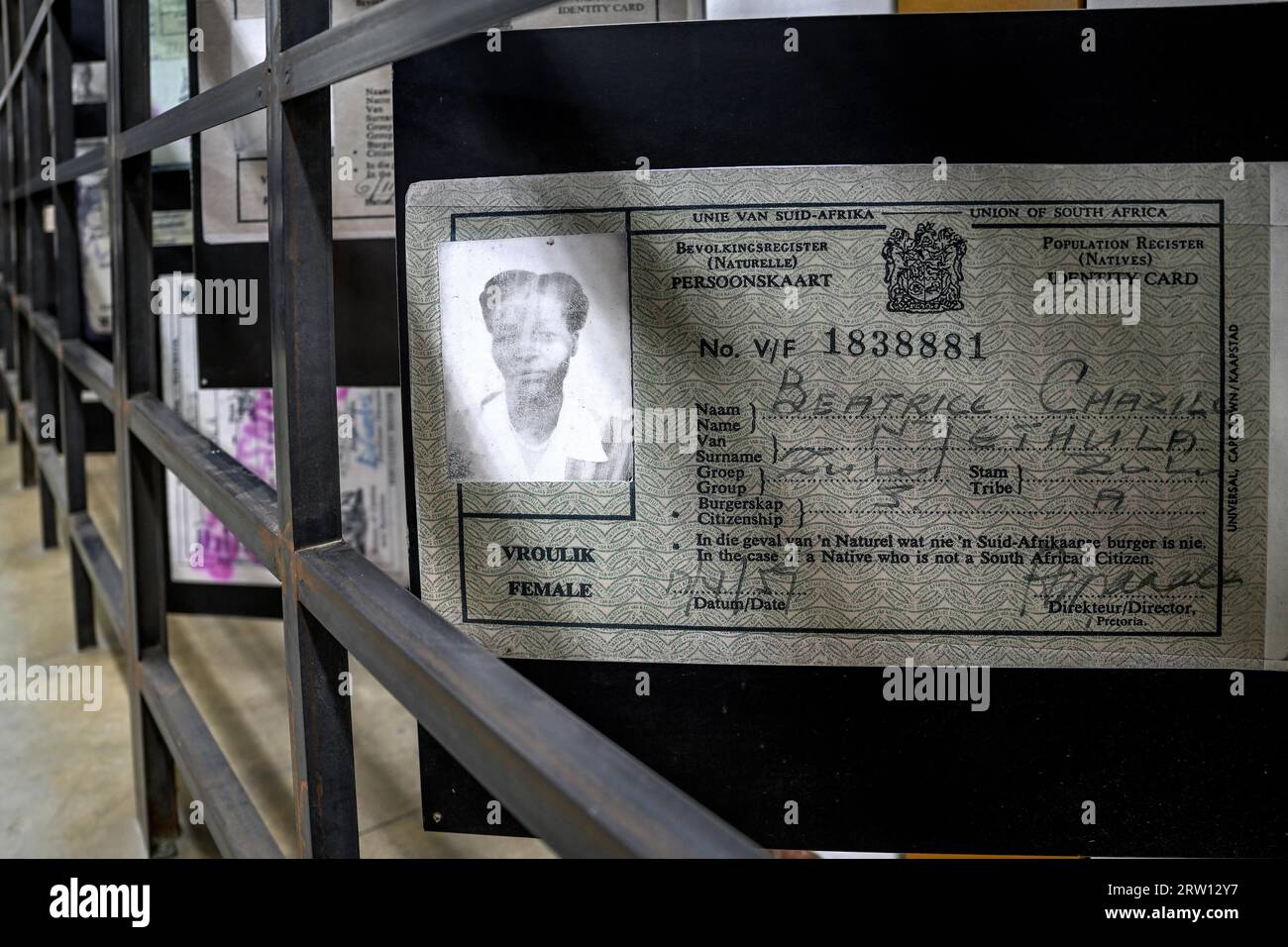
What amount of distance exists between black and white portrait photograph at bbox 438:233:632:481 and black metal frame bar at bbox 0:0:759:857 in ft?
0.38

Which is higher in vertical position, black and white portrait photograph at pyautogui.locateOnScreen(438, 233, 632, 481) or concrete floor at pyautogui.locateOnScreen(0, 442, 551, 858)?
black and white portrait photograph at pyautogui.locateOnScreen(438, 233, 632, 481)

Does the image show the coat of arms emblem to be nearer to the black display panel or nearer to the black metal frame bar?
the black display panel

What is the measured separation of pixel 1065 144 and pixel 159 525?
1218mm

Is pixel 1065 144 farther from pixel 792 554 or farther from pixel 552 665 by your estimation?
pixel 552 665

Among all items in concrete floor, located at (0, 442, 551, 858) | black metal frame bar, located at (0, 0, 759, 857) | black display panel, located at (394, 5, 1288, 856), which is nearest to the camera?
black metal frame bar, located at (0, 0, 759, 857)

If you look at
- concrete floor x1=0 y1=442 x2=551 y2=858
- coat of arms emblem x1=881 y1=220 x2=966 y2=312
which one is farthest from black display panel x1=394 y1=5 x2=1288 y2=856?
concrete floor x1=0 y1=442 x2=551 y2=858

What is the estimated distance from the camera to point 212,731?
5.56 feet

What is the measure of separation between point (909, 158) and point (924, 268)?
0.08 metres

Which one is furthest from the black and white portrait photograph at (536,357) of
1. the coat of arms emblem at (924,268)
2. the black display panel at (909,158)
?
the coat of arms emblem at (924,268)

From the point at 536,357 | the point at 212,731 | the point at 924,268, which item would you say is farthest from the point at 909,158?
the point at 212,731

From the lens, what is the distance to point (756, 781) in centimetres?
72

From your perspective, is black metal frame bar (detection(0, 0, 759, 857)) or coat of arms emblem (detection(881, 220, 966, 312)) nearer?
black metal frame bar (detection(0, 0, 759, 857))

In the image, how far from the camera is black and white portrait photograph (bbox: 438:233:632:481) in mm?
683

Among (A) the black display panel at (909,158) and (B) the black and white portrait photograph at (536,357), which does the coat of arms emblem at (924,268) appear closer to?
(A) the black display panel at (909,158)
